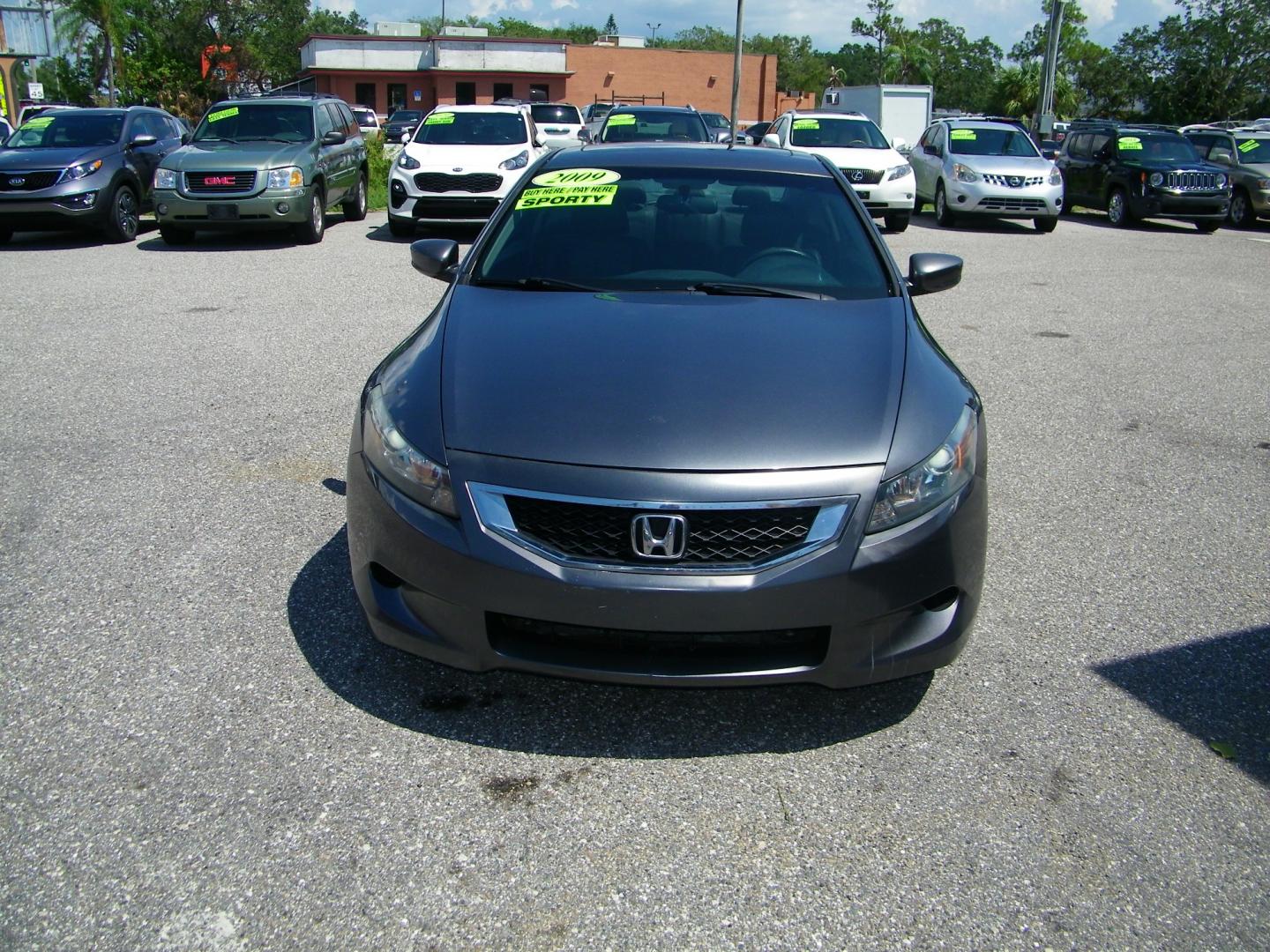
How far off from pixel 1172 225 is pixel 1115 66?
1954 inches

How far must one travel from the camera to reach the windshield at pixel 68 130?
1370cm

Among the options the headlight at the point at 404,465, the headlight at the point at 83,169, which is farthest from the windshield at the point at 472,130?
the headlight at the point at 404,465

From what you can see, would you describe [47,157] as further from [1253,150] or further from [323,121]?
[1253,150]

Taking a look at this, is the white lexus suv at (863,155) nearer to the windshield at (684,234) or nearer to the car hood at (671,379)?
the windshield at (684,234)

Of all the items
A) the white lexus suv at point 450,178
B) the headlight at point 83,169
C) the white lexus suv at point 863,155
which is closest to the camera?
the headlight at point 83,169

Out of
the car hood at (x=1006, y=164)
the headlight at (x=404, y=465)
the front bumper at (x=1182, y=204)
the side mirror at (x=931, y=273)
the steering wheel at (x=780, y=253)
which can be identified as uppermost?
the steering wheel at (x=780, y=253)

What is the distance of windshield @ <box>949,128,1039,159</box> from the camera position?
17250mm

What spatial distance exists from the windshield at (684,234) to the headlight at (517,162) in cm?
933

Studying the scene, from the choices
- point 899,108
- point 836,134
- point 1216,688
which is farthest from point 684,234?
point 899,108

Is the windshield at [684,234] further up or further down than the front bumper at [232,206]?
further up

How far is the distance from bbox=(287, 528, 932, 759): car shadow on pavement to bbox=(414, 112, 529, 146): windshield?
11996 millimetres

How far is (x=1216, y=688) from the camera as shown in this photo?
11.1 ft

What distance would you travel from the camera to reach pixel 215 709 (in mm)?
3137

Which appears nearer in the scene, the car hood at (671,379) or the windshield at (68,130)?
the car hood at (671,379)
